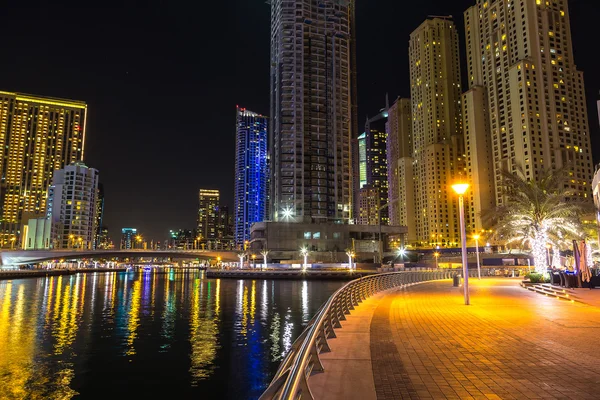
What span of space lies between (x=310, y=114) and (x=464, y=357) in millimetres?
143463

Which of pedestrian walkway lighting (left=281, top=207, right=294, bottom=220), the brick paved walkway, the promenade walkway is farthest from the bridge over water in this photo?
the promenade walkway

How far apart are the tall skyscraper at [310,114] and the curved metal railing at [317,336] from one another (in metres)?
98.4

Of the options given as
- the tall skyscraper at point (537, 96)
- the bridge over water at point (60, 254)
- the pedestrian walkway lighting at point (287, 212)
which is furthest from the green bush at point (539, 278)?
the tall skyscraper at point (537, 96)

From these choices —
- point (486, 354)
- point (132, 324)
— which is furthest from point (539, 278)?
point (132, 324)

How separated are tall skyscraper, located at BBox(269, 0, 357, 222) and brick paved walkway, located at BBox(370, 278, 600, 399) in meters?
127

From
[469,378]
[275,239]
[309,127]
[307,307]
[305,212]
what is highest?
[309,127]

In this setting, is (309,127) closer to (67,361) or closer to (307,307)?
(307,307)

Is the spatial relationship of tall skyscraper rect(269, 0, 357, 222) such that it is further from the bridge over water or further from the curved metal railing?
the curved metal railing

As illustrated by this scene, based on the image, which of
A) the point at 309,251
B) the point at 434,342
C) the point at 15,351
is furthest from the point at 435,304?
the point at 309,251

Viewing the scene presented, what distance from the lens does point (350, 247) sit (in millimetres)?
139250

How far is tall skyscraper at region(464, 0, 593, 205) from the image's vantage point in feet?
502

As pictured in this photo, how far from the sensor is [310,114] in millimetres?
149500

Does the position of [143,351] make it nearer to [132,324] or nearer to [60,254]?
[132,324]

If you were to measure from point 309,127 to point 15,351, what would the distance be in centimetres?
13341
